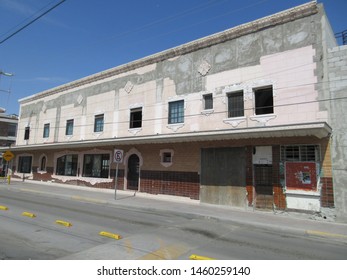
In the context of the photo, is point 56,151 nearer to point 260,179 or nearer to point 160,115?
point 160,115

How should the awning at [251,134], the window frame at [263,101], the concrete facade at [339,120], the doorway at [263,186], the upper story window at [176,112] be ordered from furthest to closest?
the upper story window at [176,112] → the window frame at [263,101] → the doorway at [263,186] → the concrete facade at [339,120] → the awning at [251,134]

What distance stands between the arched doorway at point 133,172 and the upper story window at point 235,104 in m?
7.27

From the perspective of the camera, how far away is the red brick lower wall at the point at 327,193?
1111cm

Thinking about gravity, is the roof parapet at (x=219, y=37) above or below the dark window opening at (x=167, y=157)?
above

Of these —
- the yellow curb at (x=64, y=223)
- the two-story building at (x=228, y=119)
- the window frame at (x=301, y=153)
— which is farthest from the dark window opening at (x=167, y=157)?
the yellow curb at (x=64, y=223)

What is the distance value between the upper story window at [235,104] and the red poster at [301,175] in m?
3.53

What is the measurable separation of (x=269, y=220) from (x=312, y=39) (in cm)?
810

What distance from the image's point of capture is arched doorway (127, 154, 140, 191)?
18328 mm

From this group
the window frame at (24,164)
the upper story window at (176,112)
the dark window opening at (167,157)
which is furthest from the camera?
the window frame at (24,164)

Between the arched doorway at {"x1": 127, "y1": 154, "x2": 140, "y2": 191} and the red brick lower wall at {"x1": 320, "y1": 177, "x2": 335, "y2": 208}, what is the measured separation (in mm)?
10993

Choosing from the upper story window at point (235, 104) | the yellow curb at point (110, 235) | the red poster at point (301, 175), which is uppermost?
the upper story window at point (235, 104)

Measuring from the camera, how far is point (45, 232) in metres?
7.51

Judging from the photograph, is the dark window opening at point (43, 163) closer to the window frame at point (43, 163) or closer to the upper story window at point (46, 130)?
the window frame at point (43, 163)

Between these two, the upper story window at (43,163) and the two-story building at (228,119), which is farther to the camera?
the upper story window at (43,163)
